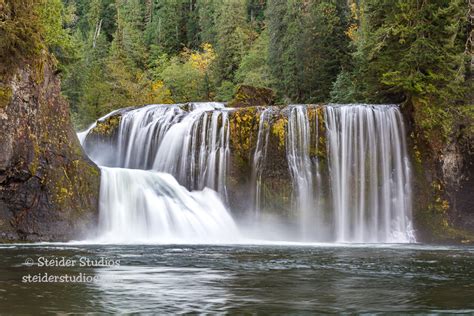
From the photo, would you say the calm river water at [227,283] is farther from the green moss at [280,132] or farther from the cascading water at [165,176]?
the green moss at [280,132]

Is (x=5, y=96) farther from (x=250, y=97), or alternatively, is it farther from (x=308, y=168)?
(x=250, y=97)

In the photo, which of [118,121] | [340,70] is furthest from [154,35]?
[118,121]

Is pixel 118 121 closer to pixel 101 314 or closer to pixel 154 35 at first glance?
pixel 101 314

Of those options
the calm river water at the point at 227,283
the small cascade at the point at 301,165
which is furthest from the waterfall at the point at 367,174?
the calm river water at the point at 227,283

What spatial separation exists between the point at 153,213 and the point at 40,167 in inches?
144

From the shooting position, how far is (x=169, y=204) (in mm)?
18047

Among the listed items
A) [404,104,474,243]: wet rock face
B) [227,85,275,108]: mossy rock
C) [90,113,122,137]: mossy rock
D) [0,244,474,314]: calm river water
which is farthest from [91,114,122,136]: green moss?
[0,244,474,314]: calm river water

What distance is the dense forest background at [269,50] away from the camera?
2072 centimetres

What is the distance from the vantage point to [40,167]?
16.3 m

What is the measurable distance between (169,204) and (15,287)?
11.6m

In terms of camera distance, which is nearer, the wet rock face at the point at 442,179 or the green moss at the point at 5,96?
the green moss at the point at 5,96

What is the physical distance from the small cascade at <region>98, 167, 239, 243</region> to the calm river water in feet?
18.8

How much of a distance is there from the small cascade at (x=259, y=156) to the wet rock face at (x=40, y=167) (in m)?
5.81

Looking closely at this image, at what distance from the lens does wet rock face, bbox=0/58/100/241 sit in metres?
15.6
